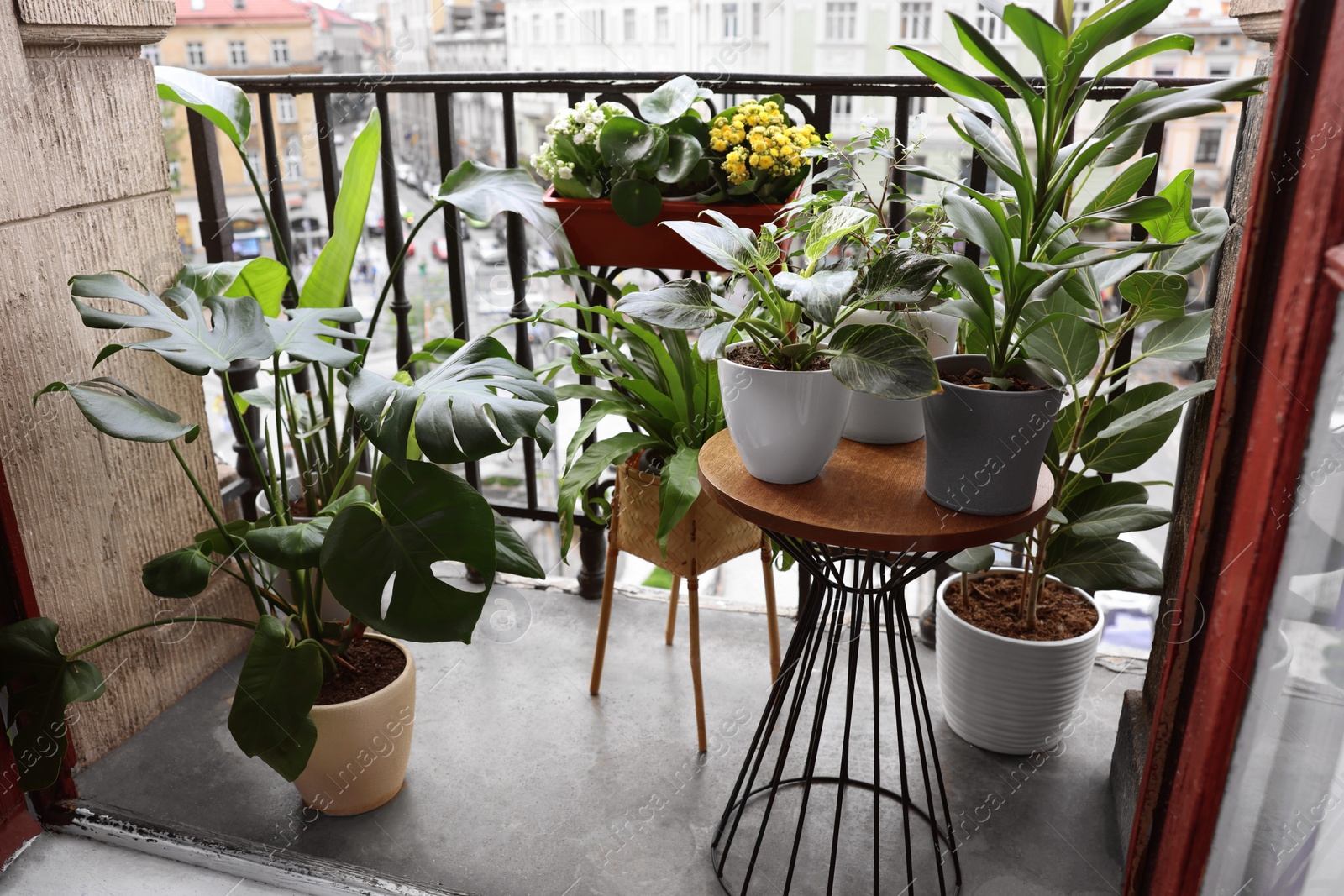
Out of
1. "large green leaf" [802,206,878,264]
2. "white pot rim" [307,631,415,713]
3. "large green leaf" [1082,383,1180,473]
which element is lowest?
"white pot rim" [307,631,415,713]

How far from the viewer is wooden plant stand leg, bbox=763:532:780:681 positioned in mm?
1691

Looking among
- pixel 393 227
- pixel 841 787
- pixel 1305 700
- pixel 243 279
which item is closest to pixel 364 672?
pixel 243 279

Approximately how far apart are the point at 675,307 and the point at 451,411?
1.02 ft

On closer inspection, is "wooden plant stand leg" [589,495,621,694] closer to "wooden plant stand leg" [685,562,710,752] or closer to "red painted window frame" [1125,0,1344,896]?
"wooden plant stand leg" [685,562,710,752]

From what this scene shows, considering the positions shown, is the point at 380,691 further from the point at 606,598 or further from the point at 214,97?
the point at 214,97

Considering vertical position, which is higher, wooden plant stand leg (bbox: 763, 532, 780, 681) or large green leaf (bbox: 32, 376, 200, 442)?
large green leaf (bbox: 32, 376, 200, 442)

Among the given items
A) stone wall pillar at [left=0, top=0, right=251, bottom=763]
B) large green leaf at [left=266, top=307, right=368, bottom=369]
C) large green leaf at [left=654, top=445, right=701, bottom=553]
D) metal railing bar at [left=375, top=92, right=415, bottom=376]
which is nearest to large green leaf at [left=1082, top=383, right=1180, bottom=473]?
large green leaf at [left=654, top=445, right=701, bottom=553]

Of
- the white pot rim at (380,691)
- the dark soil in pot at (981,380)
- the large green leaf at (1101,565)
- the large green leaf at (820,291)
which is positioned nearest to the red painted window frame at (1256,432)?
the dark soil in pot at (981,380)

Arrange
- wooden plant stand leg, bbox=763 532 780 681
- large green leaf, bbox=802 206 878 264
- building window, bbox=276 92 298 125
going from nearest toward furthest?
large green leaf, bbox=802 206 878 264, wooden plant stand leg, bbox=763 532 780 681, building window, bbox=276 92 298 125

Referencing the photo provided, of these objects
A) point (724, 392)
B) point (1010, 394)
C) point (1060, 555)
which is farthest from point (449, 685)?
point (1010, 394)

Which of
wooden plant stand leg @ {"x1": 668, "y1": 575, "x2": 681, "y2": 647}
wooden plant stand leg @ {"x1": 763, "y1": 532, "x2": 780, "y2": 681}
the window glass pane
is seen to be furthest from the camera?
wooden plant stand leg @ {"x1": 668, "y1": 575, "x2": 681, "y2": 647}

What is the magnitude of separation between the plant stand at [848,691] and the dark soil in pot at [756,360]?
15 cm

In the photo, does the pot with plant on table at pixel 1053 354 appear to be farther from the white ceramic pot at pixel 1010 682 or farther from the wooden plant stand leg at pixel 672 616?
the wooden plant stand leg at pixel 672 616

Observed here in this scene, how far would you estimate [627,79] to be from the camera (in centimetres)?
182
